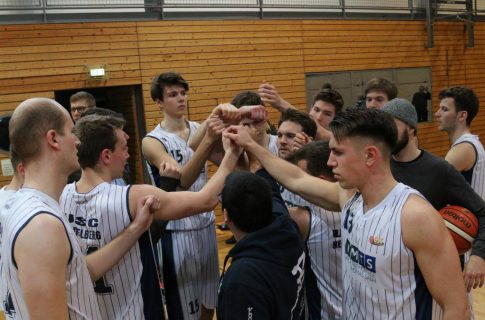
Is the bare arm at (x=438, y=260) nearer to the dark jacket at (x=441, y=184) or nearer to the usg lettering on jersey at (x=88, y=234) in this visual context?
the dark jacket at (x=441, y=184)

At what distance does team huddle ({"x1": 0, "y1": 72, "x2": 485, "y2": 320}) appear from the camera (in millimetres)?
1980

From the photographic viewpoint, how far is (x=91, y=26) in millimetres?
8711

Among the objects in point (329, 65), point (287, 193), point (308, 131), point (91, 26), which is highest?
point (91, 26)

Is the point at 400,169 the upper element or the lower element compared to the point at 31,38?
lower

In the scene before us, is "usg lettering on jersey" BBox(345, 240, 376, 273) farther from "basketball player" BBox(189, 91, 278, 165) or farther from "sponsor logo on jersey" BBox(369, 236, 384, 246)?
"basketball player" BBox(189, 91, 278, 165)

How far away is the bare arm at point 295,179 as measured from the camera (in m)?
2.80

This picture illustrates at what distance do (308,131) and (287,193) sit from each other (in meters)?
0.62

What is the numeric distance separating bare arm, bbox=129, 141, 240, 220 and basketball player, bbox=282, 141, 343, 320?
501mm

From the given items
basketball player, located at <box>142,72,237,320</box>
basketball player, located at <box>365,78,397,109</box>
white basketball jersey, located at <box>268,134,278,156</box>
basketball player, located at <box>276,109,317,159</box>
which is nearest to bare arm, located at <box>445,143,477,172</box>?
basketball player, located at <box>365,78,397,109</box>

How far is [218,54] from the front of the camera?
10.1 metres

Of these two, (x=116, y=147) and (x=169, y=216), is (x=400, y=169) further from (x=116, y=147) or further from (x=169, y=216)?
(x=116, y=147)

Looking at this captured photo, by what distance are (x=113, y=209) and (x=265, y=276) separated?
98 cm

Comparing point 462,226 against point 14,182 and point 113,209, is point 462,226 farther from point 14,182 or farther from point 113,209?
point 14,182

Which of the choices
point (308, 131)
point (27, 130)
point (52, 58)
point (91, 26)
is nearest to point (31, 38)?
point (52, 58)
